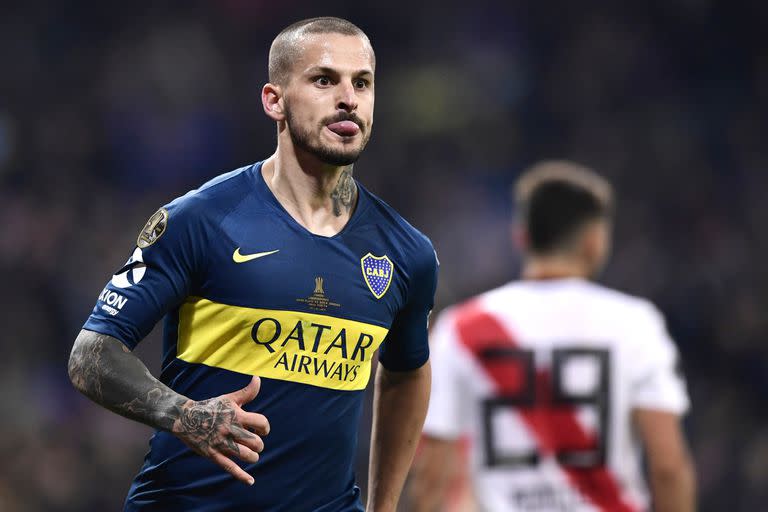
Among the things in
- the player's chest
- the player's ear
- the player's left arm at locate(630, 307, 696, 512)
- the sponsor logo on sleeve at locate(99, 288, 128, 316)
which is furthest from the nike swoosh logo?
the player's left arm at locate(630, 307, 696, 512)

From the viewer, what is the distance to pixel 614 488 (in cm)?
413

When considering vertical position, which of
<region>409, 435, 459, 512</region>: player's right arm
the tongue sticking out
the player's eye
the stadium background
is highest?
the stadium background

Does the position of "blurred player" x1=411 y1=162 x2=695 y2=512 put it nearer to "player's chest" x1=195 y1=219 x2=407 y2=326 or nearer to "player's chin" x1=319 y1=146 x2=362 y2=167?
"player's chest" x1=195 y1=219 x2=407 y2=326

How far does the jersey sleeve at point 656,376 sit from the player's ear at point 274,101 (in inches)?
58.4

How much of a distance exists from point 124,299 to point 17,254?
8.80 metres

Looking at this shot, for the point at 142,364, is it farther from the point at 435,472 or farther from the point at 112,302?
the point at 435,472

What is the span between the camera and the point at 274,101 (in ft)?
12.0

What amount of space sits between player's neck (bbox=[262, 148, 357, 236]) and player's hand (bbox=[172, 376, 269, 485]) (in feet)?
2.40

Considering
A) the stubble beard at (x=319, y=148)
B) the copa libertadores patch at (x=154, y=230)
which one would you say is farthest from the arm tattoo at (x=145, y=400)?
the stubble beard at (x=319, y=148)

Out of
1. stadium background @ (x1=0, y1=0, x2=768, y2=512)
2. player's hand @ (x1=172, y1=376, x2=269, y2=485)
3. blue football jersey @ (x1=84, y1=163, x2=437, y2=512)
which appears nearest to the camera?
player's hand @ (x1=172, y1=376, x2=269, y2=485)

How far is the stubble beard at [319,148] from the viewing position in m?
3.54

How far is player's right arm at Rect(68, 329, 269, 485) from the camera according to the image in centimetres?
305

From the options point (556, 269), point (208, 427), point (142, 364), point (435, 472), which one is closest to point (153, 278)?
point (142, 364)

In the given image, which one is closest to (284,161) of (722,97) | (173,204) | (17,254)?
(173,204)
